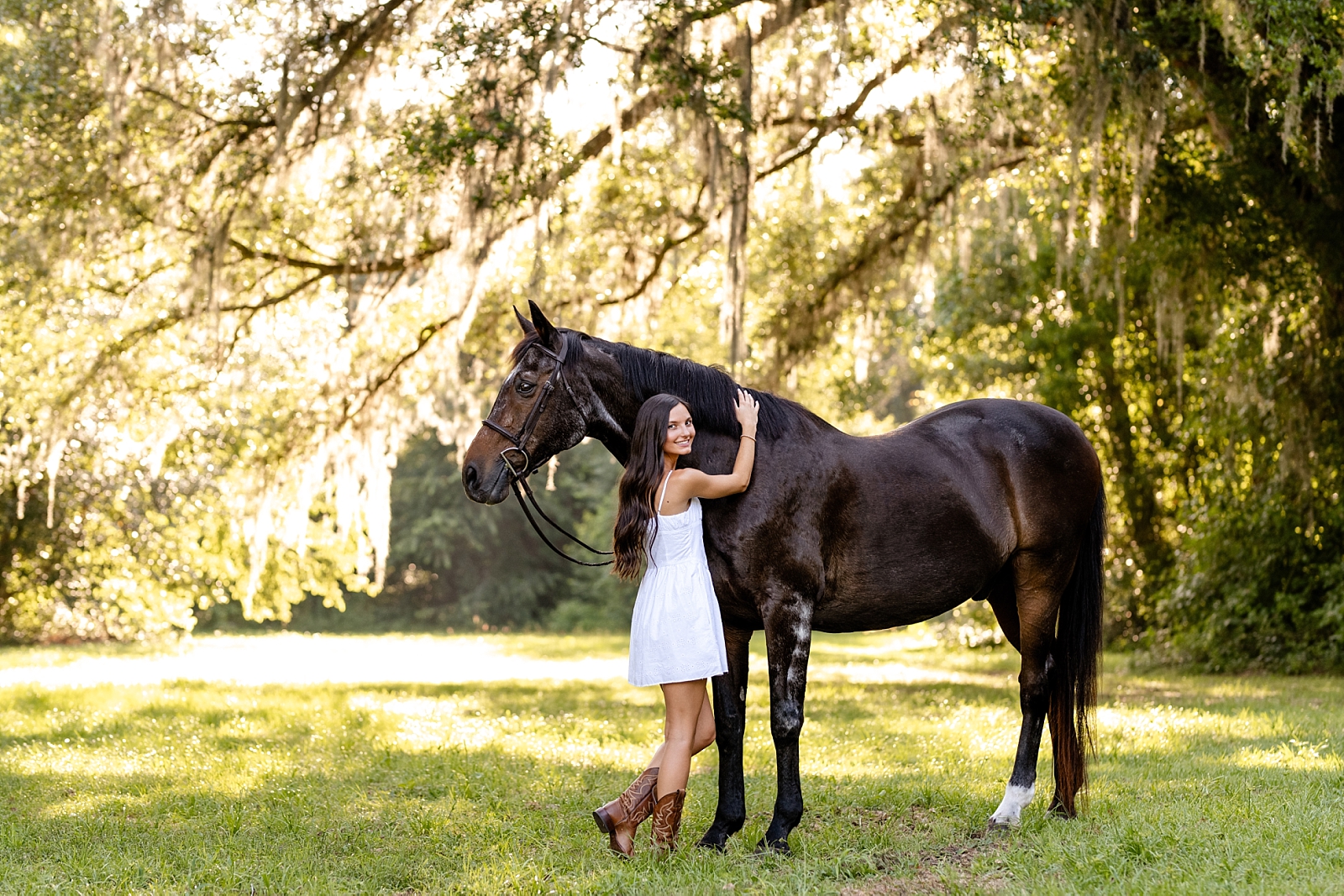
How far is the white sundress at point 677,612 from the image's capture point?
414 centimetres

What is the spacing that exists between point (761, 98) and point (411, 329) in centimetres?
439

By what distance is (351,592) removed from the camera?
3266 cm

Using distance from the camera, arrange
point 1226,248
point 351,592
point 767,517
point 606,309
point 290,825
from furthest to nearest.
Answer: point 351,592 → point 606,309 → point 1226,248 → point 290,825 → point 767,517

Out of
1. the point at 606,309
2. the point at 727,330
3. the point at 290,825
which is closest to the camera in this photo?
the point at 290,825

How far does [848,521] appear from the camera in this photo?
14.7 feet

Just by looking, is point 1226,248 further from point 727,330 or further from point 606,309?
point 606,309

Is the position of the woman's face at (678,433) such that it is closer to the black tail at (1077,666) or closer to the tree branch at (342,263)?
the black tail at (1077,666)

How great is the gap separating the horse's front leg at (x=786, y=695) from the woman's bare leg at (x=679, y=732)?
29 centimetres

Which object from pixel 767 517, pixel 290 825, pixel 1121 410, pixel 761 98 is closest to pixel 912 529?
pixel 767 517

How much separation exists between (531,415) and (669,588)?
2.67 feet

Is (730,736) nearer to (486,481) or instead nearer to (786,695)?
(786,695)

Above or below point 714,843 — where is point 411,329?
above

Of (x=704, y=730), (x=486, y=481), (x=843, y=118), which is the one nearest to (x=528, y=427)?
(x=486, y=481)

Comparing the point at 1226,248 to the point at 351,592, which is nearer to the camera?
the point at 1226,248
